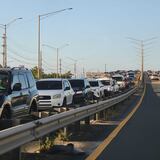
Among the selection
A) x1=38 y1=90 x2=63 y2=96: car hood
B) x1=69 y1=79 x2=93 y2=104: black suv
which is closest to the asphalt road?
x1=38 y1=90 x2=63 y2=96: car hood

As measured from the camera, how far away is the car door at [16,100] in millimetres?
15078

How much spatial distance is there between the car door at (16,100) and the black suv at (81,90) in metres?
16.5

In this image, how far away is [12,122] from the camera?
11320 millimetres

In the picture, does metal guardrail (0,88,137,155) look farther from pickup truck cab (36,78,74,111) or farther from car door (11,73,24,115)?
pickup truck cab (36,78,74,111)

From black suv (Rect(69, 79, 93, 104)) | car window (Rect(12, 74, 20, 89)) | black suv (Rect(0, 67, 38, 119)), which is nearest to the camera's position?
black suv (Rect(0, 67, 38, 119))

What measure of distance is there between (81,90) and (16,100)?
1976 centimetres

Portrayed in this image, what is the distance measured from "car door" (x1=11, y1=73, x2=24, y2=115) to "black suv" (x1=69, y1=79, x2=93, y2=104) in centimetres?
1650

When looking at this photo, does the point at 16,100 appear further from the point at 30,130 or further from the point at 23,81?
the point at 30,130

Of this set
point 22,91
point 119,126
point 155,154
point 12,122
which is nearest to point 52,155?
point 12,122

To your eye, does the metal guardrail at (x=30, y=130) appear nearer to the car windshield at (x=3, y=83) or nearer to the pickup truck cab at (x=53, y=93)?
the car windshield at (x=3, y=83)

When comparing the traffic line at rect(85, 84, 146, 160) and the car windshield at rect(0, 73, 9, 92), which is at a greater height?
the car windshield at rect(0, 73, 9, 92)

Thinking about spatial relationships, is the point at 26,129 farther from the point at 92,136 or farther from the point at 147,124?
the point at 147,124

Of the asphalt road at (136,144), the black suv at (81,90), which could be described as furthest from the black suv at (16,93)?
the black suv at (81,90)

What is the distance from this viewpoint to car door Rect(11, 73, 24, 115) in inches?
594
